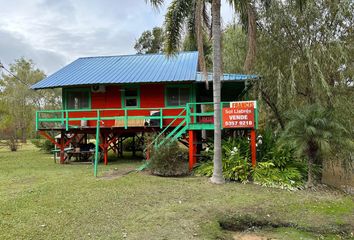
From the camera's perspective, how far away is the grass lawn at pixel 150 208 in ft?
21.3

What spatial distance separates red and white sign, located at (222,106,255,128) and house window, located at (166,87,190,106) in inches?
155

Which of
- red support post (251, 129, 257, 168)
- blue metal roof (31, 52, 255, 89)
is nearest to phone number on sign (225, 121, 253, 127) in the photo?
red support post (251, 129, 257, 168)

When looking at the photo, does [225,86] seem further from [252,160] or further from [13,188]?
[13,188]

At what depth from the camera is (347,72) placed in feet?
43.2

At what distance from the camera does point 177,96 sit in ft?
53.7

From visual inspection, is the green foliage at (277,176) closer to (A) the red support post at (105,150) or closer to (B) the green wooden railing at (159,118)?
(B) the green wooden railing at (159,118)

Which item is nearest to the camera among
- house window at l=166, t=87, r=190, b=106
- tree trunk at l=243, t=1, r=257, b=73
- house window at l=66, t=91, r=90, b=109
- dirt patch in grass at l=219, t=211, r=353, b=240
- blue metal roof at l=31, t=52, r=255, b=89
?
dirt patch in grass at l=219, t=211, r=353, b=240

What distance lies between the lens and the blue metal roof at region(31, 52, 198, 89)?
51.5 feet

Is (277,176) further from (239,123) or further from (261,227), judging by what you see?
(261,227)

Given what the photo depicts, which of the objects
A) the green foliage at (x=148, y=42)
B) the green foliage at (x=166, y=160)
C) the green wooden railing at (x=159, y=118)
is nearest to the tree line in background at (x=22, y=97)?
the green foliage at (x=148, y=42)

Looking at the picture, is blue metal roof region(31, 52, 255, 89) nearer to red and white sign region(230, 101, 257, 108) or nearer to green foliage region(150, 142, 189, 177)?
red and white sign region(230, 101, 257, 108)

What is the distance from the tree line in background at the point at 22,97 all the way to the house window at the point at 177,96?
24460 millimetres

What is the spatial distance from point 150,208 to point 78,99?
1072cm

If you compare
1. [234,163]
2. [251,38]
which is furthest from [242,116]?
[251,38]
